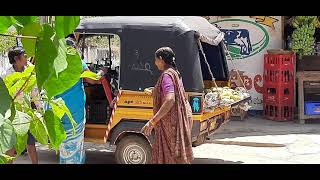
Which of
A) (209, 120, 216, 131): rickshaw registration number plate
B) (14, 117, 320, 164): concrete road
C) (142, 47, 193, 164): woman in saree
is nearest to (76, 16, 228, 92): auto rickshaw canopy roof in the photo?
(209, 120, 216, 131): rickshaw registration number plate

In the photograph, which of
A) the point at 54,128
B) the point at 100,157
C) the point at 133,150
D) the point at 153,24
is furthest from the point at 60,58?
the point at 100,157

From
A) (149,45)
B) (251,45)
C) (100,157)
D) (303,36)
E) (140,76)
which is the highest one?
(303,36)

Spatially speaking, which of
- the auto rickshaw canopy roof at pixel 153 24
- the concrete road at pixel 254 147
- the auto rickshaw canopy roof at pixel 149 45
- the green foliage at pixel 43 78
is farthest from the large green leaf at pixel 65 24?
the concrete road at pixel 254 147

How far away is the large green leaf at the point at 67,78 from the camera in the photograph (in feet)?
3.43

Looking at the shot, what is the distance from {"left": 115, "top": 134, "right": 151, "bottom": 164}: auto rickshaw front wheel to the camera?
5.92 m

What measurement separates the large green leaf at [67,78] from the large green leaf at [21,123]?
210 millimetres

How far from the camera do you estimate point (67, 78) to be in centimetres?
108

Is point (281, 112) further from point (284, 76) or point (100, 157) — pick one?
point (100, 157)

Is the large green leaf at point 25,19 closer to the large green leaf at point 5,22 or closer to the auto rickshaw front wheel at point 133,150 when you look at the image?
the large green leaf at point 5,22

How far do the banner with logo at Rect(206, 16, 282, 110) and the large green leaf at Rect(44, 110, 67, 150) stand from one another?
9.25m

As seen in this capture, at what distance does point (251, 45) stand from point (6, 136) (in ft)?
31.6
